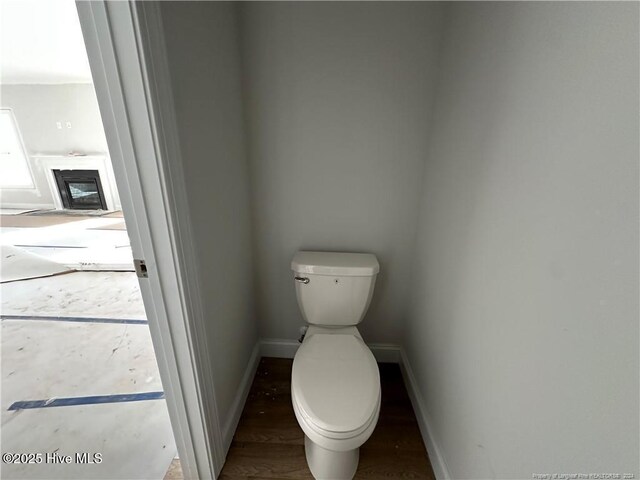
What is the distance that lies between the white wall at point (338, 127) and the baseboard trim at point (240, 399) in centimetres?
43

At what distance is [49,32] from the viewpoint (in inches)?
95.3

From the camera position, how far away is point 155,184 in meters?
0.67

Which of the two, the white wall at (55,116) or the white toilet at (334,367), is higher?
the white wall at (55,116)

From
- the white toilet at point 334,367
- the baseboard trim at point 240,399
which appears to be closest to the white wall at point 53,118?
the baseboard trim at point 240,399

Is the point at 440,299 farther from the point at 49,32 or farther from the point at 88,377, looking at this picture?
the point at 49,32

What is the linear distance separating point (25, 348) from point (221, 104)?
206 cm

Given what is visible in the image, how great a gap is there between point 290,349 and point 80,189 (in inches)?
233

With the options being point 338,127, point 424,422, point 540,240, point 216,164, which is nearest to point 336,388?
point 424,422

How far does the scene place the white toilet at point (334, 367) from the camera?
0.90m

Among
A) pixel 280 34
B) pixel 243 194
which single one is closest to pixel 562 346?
pixel 243 194

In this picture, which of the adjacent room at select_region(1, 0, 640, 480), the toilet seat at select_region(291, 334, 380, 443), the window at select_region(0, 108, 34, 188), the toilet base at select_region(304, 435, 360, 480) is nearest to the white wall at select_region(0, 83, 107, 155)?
the window at select_region(0, 108, 34, 188)

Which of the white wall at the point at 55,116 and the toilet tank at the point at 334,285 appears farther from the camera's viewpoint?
the white wall at the point at 55,116

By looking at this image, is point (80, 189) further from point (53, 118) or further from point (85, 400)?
point (85, 400)

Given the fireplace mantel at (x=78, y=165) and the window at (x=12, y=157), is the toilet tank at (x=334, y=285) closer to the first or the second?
the fireplace mantel at (x=78, y=165)
